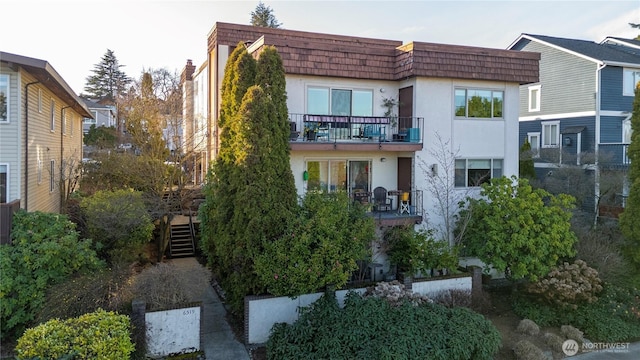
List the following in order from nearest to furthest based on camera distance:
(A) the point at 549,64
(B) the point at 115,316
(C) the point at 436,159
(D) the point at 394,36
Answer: (B) the point at 115,316, (C) the point at 436,159, (D) the point at 394,36, (A) the point at 549,64

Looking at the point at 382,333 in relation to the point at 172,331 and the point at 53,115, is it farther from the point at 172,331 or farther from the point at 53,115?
the point at 53,115

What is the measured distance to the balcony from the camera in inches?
554

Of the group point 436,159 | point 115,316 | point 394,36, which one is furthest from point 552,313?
point 394,36

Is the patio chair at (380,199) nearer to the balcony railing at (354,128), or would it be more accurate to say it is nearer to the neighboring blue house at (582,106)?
the balcony railing at (354,128)

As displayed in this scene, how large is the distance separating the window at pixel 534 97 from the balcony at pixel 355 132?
50.2 ft

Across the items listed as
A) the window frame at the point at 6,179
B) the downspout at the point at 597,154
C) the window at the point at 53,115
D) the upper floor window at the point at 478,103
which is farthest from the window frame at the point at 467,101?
the window at the point at 53,115

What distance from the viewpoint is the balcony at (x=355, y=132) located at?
14062 millimetres

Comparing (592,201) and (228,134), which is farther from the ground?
(228,134)

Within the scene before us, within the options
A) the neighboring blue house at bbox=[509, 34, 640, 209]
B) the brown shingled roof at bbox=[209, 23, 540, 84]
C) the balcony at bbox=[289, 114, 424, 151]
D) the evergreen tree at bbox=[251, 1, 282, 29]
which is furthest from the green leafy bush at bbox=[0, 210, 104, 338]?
the evergreen tree at bbox=[251, 1, 282, 29]

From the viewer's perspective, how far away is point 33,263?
32.0 feet

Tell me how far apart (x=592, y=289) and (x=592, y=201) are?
36.0 feet

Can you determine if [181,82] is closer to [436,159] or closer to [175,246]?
[175,246]

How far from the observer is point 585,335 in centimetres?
1200

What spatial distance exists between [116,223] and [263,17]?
35886 millimetres
